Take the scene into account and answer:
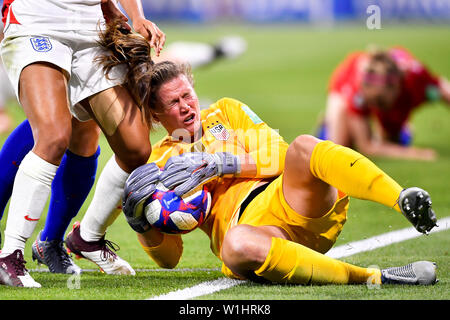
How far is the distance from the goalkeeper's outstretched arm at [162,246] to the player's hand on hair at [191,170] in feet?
0.99

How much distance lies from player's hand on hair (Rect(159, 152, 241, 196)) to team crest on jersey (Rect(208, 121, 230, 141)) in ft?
0.81

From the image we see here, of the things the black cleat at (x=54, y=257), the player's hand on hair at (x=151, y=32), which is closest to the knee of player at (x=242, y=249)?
the player's hand on hair at (x=151, y=32)

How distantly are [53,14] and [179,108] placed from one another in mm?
754

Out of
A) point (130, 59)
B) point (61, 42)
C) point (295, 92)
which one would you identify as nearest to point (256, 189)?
point (130, 59)

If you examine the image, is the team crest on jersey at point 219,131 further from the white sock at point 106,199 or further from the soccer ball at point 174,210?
the white sock at point 106,199

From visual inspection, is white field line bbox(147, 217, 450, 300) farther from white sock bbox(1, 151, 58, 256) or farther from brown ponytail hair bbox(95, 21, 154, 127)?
brown ponytail hair bbox(95, 21, 154, 127)

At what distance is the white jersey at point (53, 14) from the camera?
13.1ft

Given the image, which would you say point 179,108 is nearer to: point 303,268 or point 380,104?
point 303,268

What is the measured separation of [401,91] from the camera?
9.61 metres

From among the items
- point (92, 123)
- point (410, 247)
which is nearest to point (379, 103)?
point (410, 247)

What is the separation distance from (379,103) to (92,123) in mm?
5369

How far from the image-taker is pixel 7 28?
4047 mm

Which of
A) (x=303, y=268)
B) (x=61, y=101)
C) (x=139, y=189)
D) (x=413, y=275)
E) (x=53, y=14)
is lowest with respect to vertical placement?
(x=413, y=275)

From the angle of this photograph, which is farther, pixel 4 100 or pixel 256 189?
pixel 4 100
